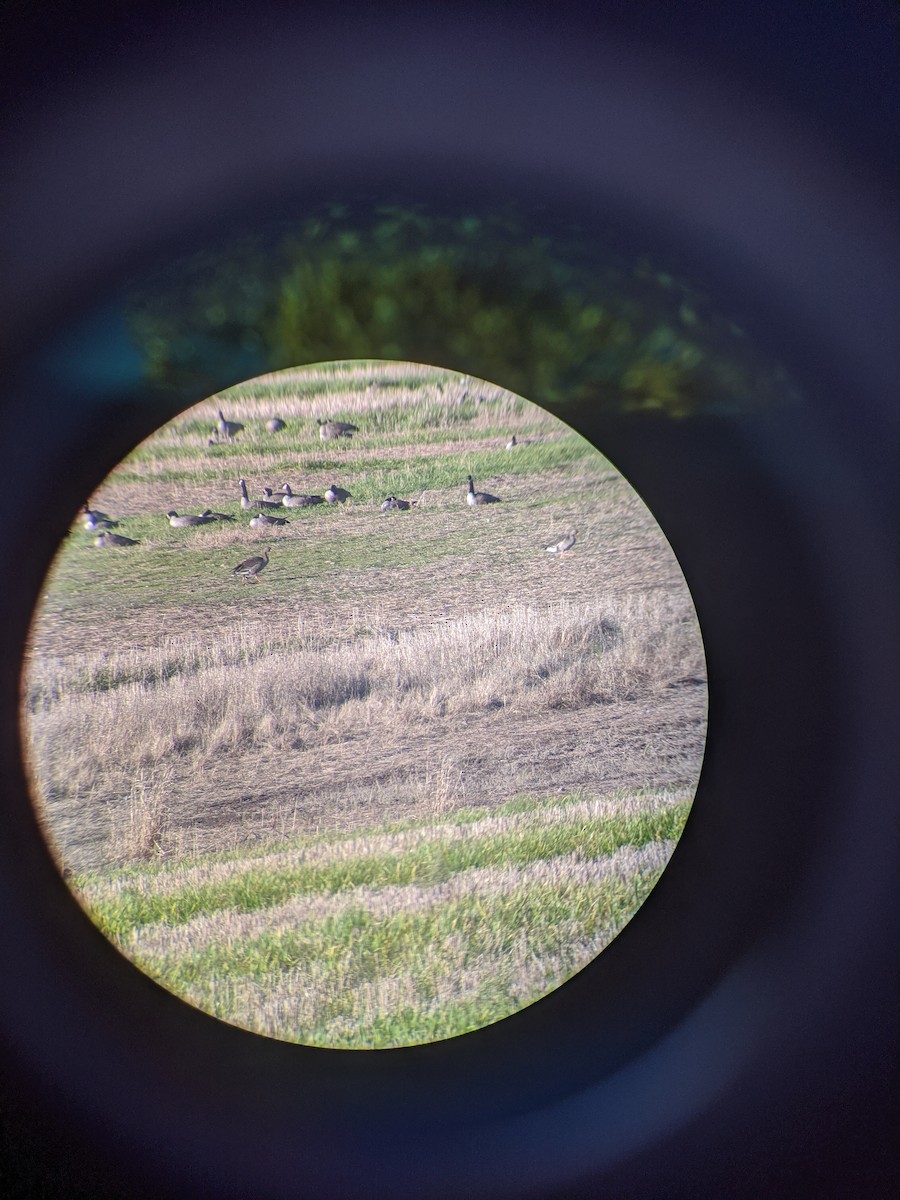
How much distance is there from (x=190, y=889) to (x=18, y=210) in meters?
0.82

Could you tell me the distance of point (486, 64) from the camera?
681 mm

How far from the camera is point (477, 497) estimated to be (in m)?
1.08

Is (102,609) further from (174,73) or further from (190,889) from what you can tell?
(174,73)

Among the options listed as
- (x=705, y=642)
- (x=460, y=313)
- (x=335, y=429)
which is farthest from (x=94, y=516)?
(x=705, y=642)

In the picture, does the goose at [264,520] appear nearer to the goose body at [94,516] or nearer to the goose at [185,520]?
the goose at [185,520]

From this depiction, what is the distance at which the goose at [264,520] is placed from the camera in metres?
1.07

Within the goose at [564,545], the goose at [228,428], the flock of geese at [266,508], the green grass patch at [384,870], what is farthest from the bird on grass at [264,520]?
the green grass patch at [384,870]

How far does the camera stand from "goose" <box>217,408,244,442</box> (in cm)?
98

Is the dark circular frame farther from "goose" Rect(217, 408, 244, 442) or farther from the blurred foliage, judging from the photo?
"goose" Rect(217, 408, 244, 442)

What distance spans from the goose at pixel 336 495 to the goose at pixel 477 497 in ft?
0.53

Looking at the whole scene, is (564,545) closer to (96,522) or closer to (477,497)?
(477,497)

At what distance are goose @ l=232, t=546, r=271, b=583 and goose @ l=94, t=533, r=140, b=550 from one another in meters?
0.14

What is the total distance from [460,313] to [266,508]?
425 mm

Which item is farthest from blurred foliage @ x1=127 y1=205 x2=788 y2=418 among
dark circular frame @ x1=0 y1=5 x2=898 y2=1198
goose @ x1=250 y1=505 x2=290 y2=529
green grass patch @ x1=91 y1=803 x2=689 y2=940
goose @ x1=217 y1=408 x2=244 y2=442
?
green grass patch @ x1=91 y1=803 x2=689 y2=940
